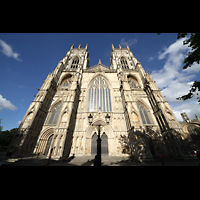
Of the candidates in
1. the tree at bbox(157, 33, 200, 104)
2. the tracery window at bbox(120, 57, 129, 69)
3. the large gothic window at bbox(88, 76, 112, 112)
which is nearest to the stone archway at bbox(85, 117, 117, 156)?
the large gothic window at bbox(88, 76, 112, 112)

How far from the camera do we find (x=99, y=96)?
1694 cm

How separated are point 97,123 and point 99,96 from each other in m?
5.51

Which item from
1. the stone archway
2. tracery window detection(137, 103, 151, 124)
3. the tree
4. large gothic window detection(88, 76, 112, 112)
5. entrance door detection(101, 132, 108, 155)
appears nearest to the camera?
the tree

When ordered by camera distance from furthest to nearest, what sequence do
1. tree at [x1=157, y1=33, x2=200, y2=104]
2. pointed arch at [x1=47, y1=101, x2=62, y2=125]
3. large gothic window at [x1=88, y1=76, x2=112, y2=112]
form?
large gothic window at [x1=88, y1=76, x2=112, y2=112]
pointed arch at [x1=47, y1=101, x2=62, y2=125]
tree at [x1=157, y1=33, x2=200, y2=104]

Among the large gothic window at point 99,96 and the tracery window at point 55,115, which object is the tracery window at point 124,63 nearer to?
the large gothic window at point 99,96

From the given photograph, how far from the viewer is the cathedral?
10.1 m

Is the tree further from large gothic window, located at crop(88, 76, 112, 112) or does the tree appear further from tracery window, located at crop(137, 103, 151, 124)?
large gothic window, located at crop(88, 76, 112, 112)

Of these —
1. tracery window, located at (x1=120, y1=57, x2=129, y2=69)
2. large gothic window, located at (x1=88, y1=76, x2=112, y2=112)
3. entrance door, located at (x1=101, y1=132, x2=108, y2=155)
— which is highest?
tracery window, located at (x1=120, y1=57, x2=129, y2=69)

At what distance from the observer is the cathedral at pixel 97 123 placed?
33.1 feet

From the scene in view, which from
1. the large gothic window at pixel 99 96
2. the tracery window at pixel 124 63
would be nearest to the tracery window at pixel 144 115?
the large gothic window at pixel 99 96
